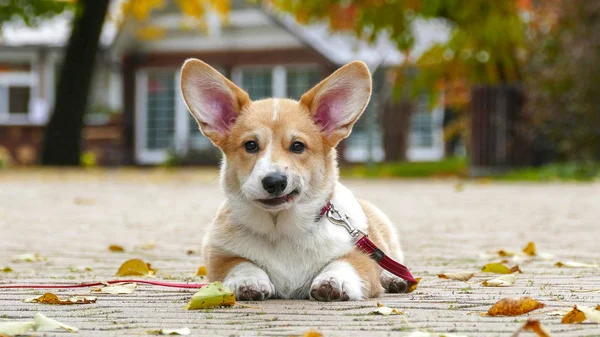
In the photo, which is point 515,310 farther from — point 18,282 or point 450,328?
point 18,282

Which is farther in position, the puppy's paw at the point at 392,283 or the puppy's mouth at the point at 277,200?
the puppy's paw at the point at 392,283

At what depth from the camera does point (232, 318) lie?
3936 millimetres

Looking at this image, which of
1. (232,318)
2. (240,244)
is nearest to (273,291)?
(240,244)

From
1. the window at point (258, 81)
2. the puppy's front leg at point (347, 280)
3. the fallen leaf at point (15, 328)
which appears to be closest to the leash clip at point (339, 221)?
the puppy's front leg at point (347, 280)

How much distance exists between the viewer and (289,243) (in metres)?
4.55

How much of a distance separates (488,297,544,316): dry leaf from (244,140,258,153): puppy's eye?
4.22 feet

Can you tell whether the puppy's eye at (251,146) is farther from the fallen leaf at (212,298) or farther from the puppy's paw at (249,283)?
the fallen leaf at (212,298)

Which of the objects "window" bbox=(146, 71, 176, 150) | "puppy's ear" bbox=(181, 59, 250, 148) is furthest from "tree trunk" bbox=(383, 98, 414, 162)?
"puppy's ear" bbox=(181, 59, 250, 148)

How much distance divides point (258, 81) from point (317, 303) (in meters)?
28.8

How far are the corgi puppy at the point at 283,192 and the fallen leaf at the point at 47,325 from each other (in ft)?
3.17

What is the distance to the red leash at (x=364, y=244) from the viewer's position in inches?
184

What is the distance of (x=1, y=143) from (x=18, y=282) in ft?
103

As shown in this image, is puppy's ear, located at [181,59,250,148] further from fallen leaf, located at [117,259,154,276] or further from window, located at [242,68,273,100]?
window, located at [242,68,273,100]

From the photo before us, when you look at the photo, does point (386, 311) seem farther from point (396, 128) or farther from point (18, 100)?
point (18, 100)
